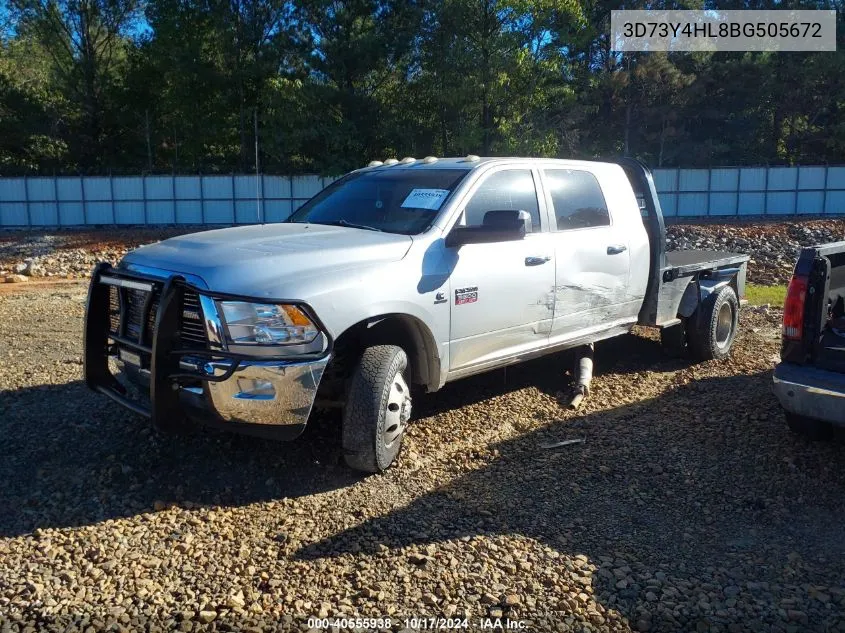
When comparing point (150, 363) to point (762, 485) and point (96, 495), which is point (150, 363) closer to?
point (96, 495)

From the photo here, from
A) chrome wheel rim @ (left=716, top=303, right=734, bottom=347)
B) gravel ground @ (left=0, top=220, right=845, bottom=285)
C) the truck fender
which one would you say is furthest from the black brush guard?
gravel ground @ (left=0, top=220, right=845, bottom=285)

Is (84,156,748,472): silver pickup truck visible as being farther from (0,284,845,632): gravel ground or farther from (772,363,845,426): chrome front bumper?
(772,363,845,426): chrome front bumper

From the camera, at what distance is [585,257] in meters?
6.18

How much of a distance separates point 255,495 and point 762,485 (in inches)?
121

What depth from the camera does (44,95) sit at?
4191 centimetres

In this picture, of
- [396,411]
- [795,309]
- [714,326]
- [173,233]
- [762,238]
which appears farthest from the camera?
[173,233]

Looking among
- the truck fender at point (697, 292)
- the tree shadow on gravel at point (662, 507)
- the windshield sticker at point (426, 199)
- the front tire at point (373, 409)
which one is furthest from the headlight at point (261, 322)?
the truck fender at point (697, 292)

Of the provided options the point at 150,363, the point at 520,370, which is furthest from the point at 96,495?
the point at 520,370

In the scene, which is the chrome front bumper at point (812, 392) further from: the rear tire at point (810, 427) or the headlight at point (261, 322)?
the headlight at point (261, 322)

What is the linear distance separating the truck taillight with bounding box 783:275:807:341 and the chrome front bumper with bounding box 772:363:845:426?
0.21m

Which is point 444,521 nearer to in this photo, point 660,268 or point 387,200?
point 387,200

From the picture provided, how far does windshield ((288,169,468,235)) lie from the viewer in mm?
5344

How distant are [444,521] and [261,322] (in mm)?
1484

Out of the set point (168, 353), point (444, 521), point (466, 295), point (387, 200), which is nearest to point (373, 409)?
point (444, 521)
